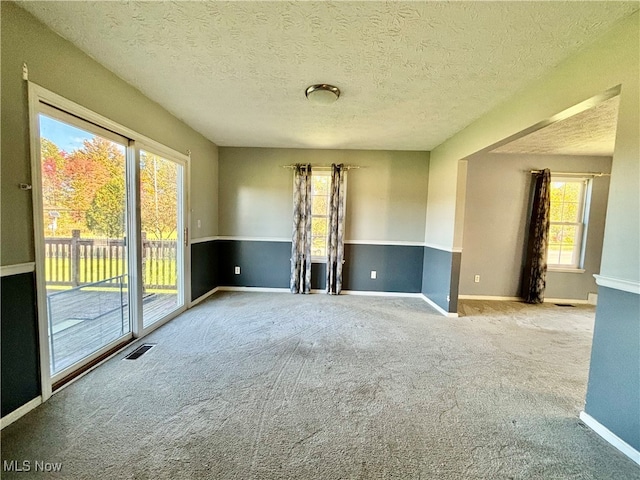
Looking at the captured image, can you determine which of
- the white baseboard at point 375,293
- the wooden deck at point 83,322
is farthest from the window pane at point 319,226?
the wooden deck at point 83,322

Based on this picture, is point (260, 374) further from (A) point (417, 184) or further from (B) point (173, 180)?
(A) point (417, 184)

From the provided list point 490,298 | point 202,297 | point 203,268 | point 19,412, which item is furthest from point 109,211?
point 490,298

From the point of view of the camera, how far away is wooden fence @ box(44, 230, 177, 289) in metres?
1.79

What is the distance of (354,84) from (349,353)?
241cm

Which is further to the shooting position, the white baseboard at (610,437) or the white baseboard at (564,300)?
the white baseboard at (564,300)

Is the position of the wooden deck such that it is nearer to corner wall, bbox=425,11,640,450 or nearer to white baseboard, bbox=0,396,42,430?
white baseboard, bbox=0,396,42,430

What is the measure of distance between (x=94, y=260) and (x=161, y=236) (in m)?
0.84

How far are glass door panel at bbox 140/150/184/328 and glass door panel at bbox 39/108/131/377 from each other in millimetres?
246

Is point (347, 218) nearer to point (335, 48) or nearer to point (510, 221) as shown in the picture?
point (510, 221)

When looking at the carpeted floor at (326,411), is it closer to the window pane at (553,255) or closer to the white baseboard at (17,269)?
the white baseboard at (17,269)

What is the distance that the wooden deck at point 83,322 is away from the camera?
74.6 inches

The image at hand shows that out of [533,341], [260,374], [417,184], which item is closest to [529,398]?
[533,341]

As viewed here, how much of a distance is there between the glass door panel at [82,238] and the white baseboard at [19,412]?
0.22 metres

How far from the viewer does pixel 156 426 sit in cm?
149
